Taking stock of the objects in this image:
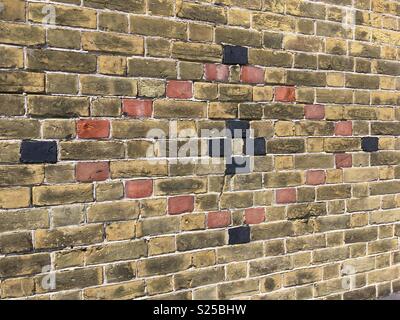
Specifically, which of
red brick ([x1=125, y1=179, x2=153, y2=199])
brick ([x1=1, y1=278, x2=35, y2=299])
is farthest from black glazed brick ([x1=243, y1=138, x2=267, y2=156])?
brick ([x1=1, y1=278, x2=35, y2=299])

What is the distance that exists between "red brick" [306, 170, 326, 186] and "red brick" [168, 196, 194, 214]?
721mm

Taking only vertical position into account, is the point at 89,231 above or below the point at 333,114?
below

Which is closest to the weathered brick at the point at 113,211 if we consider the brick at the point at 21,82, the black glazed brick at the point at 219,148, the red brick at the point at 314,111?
the black glazed brick at the point at 219,148

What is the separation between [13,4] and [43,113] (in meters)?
0.45

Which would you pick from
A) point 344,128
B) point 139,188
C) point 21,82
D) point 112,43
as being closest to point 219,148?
point 139,188

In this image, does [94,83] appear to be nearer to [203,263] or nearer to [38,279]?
[38,279]

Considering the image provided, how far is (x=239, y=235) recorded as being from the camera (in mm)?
2174

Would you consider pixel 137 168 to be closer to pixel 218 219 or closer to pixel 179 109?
pixel 179 109

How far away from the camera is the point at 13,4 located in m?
1.70

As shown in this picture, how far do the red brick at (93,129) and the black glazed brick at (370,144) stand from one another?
154 cm

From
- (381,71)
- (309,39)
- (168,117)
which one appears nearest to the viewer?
(168,117)

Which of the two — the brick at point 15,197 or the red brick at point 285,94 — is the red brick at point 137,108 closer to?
the brick at point 15,197

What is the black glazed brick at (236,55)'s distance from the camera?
2.11m
